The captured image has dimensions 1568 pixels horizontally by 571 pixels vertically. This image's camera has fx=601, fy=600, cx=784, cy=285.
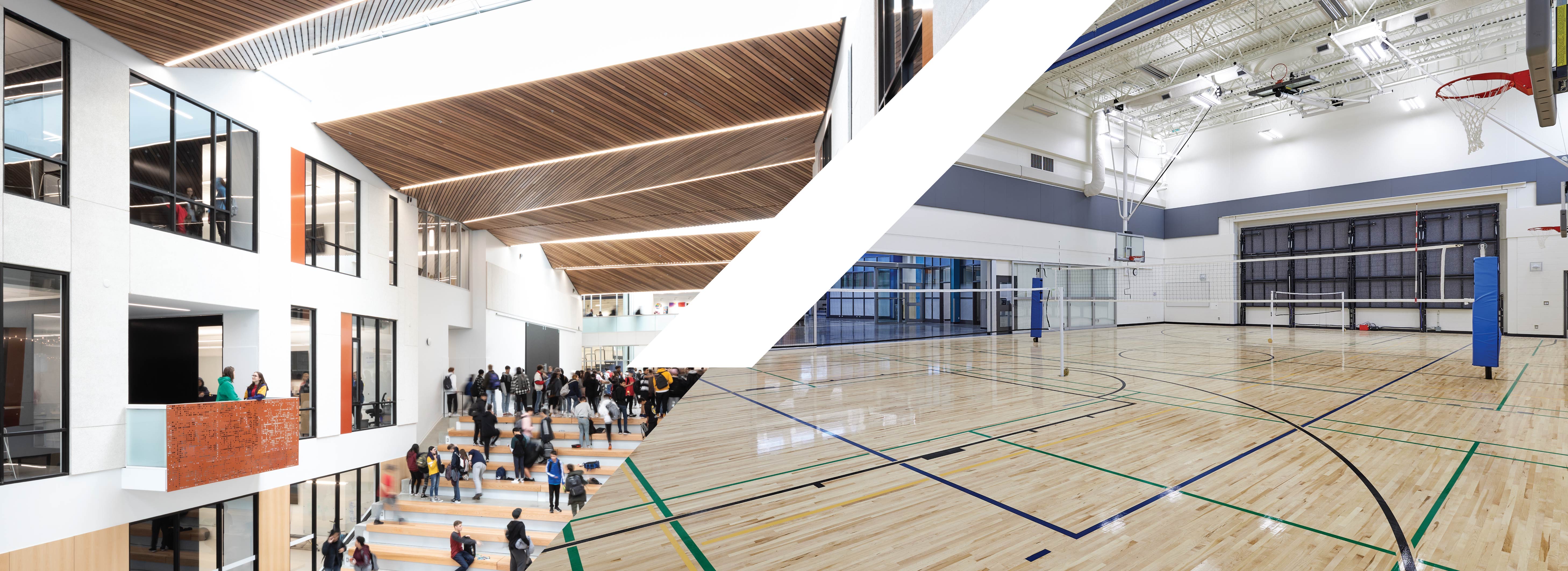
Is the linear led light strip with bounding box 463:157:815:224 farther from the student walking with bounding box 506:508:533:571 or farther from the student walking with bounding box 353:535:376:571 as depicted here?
the student walking with bounding box 353:535:376:571

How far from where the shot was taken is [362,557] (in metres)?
11.0

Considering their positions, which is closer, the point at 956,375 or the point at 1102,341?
the point at 956,375

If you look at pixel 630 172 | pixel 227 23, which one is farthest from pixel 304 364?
pixel 630 172

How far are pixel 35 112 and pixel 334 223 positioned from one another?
5.63 metres

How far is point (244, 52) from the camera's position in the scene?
9258 millimetres

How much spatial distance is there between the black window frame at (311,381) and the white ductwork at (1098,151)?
77.5ft

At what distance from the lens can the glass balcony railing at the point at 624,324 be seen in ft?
111

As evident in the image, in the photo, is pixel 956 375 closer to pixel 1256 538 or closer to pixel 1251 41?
pixel 1256 538

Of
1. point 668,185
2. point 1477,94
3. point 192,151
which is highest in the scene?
point 1477,94

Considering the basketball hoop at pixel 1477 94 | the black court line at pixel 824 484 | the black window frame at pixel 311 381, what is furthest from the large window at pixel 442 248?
the basketball hoop at pixel 1477 94

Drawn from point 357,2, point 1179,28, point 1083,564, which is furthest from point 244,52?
point 1179,28

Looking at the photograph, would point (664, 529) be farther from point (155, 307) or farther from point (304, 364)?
point (304, 364)

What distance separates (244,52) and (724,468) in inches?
420

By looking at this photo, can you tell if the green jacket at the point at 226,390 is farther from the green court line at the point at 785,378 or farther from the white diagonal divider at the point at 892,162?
the white diagonal divider at the point at 892,162
